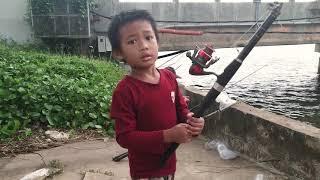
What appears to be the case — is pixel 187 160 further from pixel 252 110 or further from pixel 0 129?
pixel 0 129

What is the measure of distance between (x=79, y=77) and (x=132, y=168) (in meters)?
6.88

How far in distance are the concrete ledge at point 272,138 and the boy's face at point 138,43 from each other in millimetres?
2425

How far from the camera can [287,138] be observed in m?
3.96

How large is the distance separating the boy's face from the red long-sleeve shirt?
130mm

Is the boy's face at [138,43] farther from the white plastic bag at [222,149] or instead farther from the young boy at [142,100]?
the white plastic bag at [222,149]

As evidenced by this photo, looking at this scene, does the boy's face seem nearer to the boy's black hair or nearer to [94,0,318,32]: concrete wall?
the boy's black hair

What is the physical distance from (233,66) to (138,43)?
1.78 ft

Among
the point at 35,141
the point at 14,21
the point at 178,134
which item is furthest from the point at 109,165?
the point at 14,21

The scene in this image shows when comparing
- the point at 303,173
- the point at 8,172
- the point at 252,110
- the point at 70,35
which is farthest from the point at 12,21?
the point at 303,173

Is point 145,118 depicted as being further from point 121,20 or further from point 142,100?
point 121,20

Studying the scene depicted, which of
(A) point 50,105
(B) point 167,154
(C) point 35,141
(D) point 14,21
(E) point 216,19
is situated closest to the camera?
(B) point 167,154

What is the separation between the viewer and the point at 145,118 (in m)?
2.03

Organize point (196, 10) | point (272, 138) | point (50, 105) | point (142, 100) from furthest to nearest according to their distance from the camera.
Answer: point (196, 10) < point (50, 105) < point (272, 138) < point (142, 100)

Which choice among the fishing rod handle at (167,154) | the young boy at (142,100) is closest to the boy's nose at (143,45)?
the young boy at (142,100)
